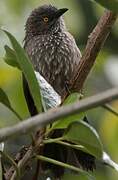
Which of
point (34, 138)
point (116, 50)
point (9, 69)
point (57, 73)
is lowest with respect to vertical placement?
point (116, 50)

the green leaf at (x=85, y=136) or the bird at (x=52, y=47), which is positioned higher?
the green leaf at (x=85, y=136)

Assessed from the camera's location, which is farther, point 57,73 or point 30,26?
point 30,26

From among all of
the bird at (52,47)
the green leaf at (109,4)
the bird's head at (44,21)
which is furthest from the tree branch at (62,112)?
the bird's head at (44,21)

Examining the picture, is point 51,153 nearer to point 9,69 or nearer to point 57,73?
point 9,69

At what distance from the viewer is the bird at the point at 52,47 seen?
12.0 feet

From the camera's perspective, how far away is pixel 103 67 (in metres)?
3.95

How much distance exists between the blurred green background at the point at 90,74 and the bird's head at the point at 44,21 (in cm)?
7

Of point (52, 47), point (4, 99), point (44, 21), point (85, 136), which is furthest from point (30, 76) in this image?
point (44, 21)

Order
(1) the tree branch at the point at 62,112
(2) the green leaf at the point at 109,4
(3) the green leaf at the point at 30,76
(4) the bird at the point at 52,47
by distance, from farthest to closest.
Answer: (4) the bird at the point at 52,47
(3) the green leaf at the point at 30,76
(2) the green leaf at the point at 109,4
(1) the tree branch at the point at 62,112

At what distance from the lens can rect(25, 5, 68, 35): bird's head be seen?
414cm

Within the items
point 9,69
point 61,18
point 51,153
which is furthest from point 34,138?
point 61,18

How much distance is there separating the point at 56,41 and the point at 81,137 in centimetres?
249

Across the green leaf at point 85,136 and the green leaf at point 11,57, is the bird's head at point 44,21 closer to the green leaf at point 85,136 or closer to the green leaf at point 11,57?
the green leaf at point 11,57

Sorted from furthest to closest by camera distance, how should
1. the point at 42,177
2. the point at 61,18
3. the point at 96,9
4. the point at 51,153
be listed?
the point at 96,9 → the point at 61,18 → the point at 51,153 → the point at 42,177
